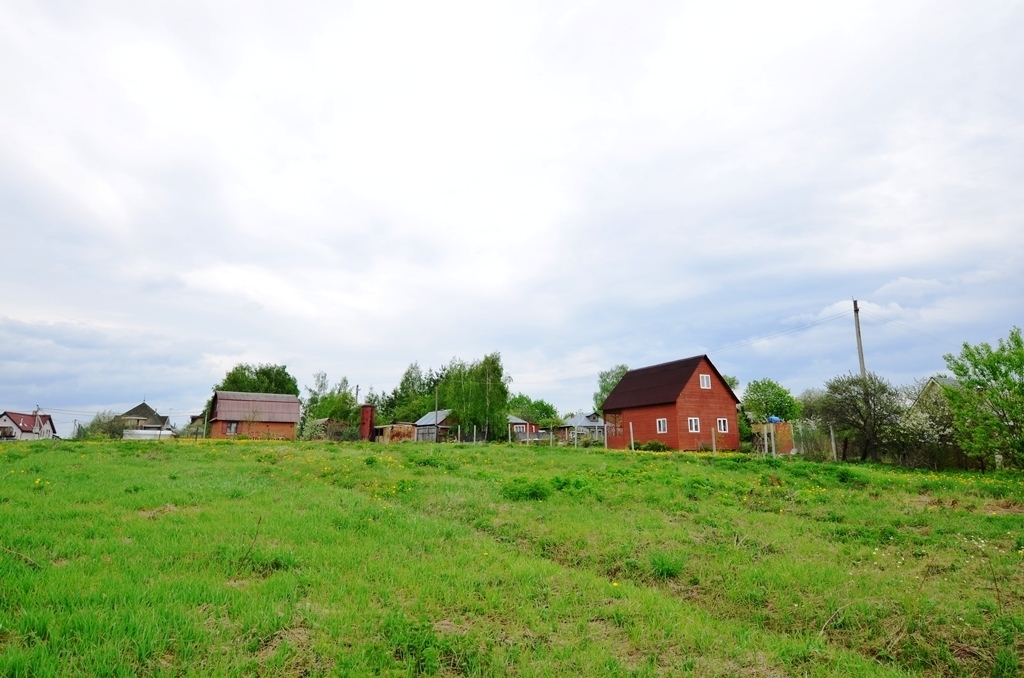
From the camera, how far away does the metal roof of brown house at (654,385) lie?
39781 millimetres

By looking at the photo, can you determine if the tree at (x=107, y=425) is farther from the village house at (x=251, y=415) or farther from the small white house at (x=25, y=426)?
the small white house at (x=25, y=426)

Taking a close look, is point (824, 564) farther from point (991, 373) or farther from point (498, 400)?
point (498, 400)

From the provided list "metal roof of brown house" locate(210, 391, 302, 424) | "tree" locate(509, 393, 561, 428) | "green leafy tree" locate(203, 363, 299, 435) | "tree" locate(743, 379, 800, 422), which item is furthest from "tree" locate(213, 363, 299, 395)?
"tree" locate(743, 379, 800, 422)

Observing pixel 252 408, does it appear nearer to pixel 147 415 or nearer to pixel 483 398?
pixel 483 398

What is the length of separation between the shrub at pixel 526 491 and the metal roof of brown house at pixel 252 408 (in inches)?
1784

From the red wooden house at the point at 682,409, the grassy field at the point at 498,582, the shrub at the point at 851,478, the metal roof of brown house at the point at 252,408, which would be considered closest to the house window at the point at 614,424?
the red wooden house at the point at 682,409

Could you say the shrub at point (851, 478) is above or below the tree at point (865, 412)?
below

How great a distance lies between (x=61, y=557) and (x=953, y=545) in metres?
14.0

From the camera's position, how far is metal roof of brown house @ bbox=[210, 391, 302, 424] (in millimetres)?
53219

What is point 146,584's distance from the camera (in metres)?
6.58

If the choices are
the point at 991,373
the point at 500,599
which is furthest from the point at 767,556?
the point at 991,373

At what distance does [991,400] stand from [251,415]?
180ft

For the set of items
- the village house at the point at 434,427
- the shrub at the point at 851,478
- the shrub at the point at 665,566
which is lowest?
the shrub at the point at 665,566

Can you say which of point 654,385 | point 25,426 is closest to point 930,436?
point 654,385
